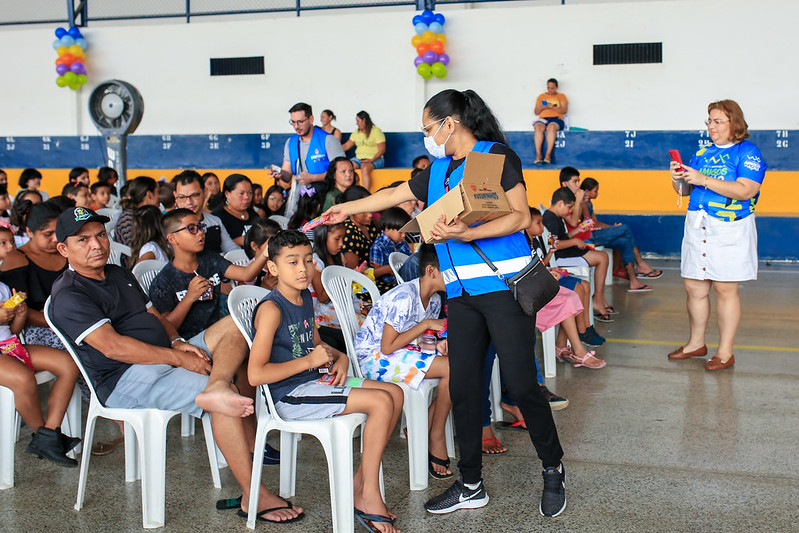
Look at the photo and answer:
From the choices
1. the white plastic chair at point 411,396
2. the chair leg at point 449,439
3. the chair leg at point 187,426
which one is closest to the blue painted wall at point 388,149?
the white plastic chair at point 411,396

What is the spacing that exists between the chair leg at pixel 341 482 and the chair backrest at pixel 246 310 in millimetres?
241

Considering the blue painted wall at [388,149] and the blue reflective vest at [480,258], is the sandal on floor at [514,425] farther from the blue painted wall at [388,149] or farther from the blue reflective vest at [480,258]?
the blue painted wall at [388,149]

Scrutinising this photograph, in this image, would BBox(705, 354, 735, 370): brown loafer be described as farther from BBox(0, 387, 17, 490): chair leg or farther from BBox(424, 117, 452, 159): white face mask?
BBox(0, 387, 17, 490): chair leg

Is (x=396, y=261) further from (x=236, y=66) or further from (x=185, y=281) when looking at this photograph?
(x=236, y=66)

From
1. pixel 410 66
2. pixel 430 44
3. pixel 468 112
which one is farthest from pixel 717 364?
pixel 410 66

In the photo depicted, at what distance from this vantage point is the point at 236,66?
12.5 meters

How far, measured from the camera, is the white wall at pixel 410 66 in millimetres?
10672

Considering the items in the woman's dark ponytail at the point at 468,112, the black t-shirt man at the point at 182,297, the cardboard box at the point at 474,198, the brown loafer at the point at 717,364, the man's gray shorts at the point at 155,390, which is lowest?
the brown loafer at the point at 717,364

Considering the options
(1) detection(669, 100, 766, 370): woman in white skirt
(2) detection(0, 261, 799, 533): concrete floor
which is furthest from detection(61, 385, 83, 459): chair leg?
(1) detection(669, 100, 766, 370): woman in white skirt

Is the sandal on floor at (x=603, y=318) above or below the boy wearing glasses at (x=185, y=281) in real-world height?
below

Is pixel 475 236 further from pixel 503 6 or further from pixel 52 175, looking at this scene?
pixel 52 175

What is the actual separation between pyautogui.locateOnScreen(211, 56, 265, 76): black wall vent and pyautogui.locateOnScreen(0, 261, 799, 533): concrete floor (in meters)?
9.09

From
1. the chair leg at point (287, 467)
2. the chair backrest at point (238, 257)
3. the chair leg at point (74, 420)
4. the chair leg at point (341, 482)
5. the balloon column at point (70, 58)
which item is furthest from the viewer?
the balloon column at point (70, 58)

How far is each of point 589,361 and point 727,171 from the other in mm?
1399
